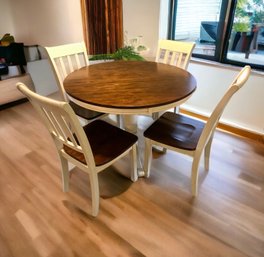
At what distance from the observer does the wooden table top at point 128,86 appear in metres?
1.36

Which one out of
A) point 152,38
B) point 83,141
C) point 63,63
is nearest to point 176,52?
point 152,38

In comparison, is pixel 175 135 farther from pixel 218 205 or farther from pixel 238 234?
pixel 238 234

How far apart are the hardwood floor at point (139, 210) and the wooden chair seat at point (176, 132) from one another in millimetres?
441

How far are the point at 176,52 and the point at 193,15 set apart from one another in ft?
2.37

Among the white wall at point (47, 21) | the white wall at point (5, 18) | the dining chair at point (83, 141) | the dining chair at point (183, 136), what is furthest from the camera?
the white wall at point (5, 18)

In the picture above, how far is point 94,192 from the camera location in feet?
4.88

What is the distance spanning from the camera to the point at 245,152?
2.18 m

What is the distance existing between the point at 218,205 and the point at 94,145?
99 cm

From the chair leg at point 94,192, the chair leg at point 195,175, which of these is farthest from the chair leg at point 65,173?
the chair leg at point 195,175

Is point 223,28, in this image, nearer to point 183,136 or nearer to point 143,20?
point 143,20

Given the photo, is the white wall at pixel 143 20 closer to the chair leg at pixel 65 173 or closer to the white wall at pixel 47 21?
the white wall at pixel 47 21

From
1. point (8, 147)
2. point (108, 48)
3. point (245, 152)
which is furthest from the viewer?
point (108, 48)

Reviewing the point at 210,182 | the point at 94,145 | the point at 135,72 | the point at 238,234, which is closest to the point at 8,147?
the point at 94,145

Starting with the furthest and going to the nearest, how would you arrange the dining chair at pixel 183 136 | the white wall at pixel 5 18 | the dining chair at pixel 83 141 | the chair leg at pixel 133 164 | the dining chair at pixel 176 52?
the white wall at pixel 5 18, the dining chair at pixel 176 52, the chair leg at pixel 133 164, the dining chair at pixel 183 136, the dining chair at pixel 83 141
